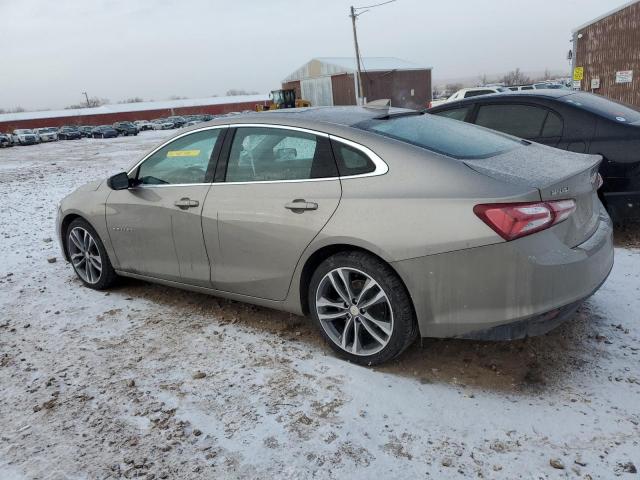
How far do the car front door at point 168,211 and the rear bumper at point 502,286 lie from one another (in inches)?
66.1

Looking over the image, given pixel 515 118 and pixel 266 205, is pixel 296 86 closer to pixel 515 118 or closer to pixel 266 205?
pixel 515 118

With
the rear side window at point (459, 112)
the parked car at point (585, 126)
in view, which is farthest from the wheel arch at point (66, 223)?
the parked car at point (585, 126)

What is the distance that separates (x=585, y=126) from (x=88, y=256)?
15.7ft

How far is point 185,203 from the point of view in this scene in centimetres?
371

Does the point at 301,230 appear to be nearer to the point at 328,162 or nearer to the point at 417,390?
the point at 328,162

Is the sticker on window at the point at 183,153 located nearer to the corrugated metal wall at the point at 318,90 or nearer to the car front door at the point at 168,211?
the car front door at the point at 168,211

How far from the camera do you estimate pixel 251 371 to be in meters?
3.13

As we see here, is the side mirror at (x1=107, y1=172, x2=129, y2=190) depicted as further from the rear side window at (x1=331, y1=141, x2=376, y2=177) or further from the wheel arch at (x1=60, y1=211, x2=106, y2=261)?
the rear side window at (x1=331, y1=141, x2=376, y2=177)

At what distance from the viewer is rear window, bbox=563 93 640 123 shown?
4.78 metres

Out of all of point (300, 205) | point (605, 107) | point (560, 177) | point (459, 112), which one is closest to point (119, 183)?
point (300, 205)

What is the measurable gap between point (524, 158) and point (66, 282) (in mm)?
4250

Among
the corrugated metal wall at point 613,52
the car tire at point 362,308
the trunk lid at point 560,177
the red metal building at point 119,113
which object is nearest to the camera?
the trunk lid at point 560,177

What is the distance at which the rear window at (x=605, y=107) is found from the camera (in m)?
4.78

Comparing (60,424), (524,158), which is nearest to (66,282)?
(60,424)
